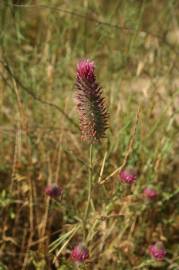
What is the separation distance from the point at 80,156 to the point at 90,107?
0.81 m

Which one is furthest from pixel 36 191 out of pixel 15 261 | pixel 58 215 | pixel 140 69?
pixel 140 69

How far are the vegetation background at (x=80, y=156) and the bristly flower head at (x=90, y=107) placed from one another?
8.5 inches

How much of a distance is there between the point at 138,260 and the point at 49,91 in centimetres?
84

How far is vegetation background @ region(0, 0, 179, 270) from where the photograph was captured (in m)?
1.99

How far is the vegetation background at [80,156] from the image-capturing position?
199cm

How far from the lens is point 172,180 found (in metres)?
2.52

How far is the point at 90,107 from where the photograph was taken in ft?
5.04

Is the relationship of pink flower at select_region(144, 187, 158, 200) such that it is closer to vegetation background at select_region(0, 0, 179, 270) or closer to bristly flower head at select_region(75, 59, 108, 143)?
vegetation background at select_region(0, 0, 179, 270)

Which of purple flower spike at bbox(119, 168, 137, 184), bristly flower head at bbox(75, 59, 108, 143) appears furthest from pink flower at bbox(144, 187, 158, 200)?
bristly flower head at bbox(75, 59, 108, 143)

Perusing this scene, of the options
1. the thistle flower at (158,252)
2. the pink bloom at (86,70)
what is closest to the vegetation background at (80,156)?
the thistle flower at (158,252)

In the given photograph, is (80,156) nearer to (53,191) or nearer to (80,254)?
(53,191)

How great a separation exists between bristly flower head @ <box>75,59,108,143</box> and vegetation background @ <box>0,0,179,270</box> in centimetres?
21

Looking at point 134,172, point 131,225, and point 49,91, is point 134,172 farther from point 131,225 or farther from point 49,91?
point 49,91

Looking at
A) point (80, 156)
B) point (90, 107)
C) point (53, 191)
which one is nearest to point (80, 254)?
point (53, 191)
